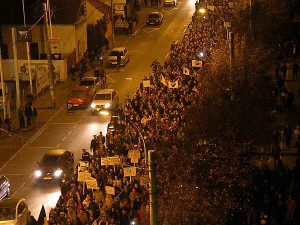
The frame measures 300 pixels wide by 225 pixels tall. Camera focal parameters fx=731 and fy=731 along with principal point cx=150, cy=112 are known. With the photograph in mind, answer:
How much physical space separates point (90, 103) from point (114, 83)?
5.79 m

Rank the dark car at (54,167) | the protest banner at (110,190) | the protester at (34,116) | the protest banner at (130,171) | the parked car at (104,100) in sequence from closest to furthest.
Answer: the protest banner at (110,190) < the protest banner at (130,171) < the dark car at (54,167) < the protester at (34,116) < the parked car at (104,100)

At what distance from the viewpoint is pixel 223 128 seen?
91.5 feet

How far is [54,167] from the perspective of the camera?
3194 cm

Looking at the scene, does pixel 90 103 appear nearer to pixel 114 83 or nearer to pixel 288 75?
pixel 114 83

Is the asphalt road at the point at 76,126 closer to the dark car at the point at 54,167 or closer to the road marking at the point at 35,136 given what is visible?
the road marking at the point at 35,136

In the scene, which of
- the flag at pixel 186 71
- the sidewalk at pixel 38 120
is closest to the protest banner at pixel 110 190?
the sidewalk at pixel 38 120

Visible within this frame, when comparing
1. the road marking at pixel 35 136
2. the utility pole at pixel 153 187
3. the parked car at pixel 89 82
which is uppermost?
the utility pole at pixel 153 187

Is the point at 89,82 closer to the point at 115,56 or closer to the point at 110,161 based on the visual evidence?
the point at 115,56

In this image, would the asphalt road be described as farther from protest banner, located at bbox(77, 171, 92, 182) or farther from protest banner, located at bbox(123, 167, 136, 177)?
protest banner, located at bbox(123, 167, 136, 177)

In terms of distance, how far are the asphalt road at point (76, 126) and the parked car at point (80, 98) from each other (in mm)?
462

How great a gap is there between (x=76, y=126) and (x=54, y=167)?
9.39 m

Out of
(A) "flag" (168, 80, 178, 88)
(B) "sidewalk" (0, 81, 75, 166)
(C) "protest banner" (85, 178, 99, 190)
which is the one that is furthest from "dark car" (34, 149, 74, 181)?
(A) "flag" (168, 80, 178, 88)

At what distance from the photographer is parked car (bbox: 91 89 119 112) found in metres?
42.9

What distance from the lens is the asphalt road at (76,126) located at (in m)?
31.7
